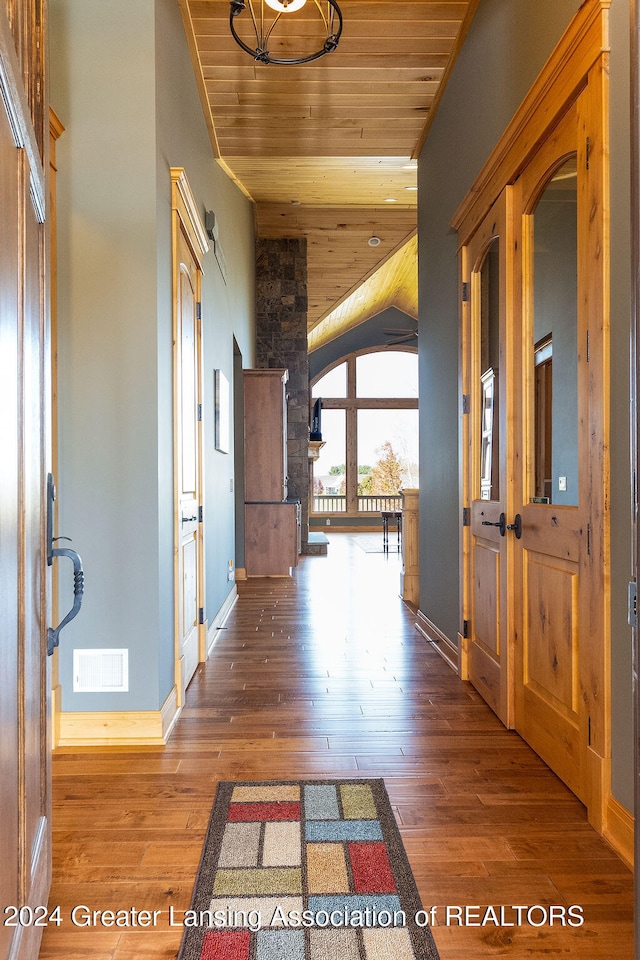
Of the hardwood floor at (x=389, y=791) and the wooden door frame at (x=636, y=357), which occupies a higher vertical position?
the wooden door frame at (x=636, y=357)

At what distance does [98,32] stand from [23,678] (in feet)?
8.68

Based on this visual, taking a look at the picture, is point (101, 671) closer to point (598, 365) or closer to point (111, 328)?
point (111, 328)

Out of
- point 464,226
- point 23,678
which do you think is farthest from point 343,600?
point 23,678

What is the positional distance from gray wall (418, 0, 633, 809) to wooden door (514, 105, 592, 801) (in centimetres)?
18

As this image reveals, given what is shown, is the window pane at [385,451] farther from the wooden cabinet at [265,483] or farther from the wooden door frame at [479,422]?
the wooden door frame at [479,422]

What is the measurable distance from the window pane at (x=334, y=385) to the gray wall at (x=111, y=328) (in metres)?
13.6

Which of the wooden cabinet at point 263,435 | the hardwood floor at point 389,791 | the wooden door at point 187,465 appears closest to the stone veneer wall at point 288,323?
the wooden cabinet at point 263,435

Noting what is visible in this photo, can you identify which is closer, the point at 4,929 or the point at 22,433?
the point at 4,929

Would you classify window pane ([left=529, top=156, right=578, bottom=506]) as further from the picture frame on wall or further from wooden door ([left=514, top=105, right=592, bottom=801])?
the picture frame on wall

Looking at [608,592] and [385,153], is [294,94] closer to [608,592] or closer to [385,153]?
[385,153]

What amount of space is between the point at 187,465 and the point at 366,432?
13215 millimetres

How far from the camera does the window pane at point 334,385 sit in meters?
16.3

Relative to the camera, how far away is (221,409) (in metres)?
4.91

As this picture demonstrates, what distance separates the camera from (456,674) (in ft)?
11.8
